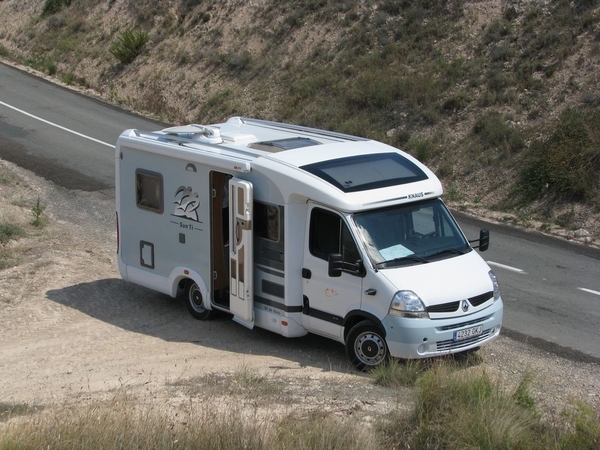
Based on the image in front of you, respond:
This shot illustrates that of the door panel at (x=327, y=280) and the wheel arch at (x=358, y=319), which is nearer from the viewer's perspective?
the wheel arch at (x=358, y=319)

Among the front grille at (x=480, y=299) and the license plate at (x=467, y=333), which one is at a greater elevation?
the front grille at (x=480, y=299)

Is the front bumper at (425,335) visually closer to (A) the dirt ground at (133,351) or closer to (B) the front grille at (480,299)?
(B) the front grille at (480,299)

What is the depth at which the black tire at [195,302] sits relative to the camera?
1217 centimetres

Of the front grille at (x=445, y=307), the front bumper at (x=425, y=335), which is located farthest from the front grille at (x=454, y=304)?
the front bumper at (x=425, y=335)

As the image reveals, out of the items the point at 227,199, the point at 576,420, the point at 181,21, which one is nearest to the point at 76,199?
the point at 227,199

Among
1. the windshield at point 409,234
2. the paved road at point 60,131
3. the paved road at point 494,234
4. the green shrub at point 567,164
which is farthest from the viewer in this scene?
the paved road at point 60,131

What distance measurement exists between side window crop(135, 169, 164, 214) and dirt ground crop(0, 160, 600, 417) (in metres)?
1.65

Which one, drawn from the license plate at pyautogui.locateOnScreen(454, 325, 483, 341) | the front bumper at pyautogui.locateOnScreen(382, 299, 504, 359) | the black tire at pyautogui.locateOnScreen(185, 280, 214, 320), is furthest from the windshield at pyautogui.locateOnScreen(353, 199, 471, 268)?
the black tire at pyautogui.locateOnScreen(185, 280, 214, 320)

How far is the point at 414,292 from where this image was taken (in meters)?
9.73

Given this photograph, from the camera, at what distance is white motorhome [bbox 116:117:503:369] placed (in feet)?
32.5

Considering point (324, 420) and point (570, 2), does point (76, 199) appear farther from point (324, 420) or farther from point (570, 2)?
point (570, 2)

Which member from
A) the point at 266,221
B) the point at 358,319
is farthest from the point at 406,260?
the point at 266,221

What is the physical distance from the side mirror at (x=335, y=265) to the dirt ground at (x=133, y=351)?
1.17 meters

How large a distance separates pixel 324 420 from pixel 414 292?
3029 millimetres
